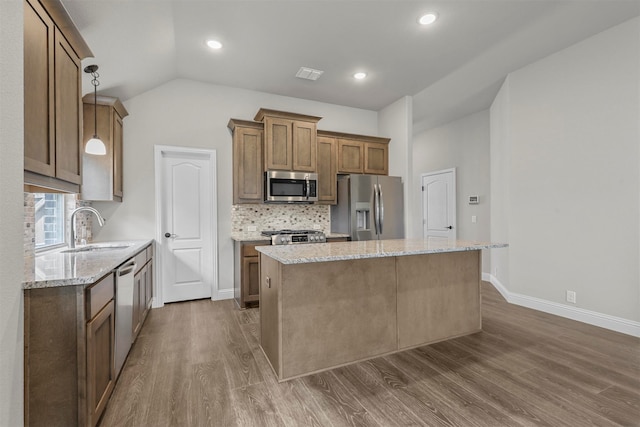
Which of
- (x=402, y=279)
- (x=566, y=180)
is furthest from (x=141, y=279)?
(x=566, y=180)

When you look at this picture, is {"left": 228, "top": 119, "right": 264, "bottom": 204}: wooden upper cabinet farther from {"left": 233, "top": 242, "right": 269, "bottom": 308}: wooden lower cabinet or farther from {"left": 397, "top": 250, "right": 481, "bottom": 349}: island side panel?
{"left": 397, "top": 250, "right": 481, "bottom": 349}: island side panel

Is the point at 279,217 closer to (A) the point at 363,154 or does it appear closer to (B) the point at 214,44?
(A) the point at 363,154

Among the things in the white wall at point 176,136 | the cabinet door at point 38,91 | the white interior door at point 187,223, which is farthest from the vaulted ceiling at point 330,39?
the white interior door at point 187,223

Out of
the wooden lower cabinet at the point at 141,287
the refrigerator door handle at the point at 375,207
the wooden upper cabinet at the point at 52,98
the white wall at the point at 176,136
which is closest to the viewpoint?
the wooden upper cabinet at the point at 52,98

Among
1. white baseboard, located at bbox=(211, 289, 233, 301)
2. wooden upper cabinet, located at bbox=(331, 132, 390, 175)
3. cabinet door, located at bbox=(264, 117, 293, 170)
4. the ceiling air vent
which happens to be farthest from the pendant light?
wooden upper cabinet, located at bbox=(331, 132, 390, 175)

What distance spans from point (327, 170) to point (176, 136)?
2.19 metres

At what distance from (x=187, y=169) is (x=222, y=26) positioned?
6.37ft

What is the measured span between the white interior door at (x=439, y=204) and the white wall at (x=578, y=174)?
1.64m

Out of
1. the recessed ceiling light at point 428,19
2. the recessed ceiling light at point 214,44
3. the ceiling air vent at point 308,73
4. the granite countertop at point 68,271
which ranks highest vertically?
the recessed ceiling light at point 214,44

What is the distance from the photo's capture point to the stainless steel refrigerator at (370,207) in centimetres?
443

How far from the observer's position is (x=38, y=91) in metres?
1.56

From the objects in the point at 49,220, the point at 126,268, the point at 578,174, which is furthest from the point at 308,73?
the point at 578,174

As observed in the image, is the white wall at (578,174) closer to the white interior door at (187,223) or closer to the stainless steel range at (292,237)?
the stainless steel range at (292,237)

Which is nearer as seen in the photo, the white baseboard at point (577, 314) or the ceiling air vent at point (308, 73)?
the white baseboard at point (577, 314)
